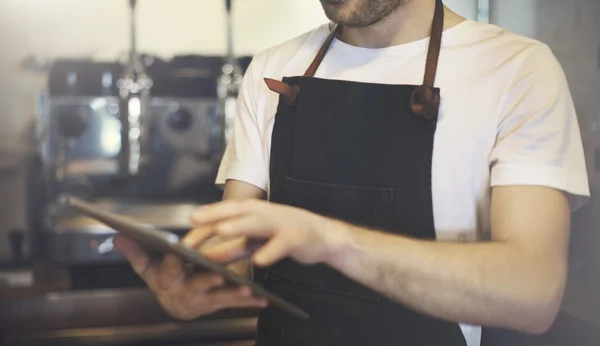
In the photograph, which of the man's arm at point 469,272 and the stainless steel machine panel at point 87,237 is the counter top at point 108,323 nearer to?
the stainless steel machine panel at point 87,237

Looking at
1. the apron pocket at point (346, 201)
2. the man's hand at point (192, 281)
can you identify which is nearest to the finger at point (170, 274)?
the man's hand at point (192, 281)

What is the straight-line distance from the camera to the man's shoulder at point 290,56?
982mm

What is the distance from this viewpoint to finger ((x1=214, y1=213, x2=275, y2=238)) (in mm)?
599

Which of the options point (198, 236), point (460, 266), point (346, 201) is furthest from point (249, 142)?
point (460, 266)

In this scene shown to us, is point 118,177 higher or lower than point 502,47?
lower

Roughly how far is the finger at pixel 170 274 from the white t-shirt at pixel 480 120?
239 millimetres

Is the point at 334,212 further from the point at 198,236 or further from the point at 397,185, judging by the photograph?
the point at 198,236

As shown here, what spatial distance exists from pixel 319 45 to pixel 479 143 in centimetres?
30

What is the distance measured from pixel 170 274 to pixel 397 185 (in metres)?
0.31

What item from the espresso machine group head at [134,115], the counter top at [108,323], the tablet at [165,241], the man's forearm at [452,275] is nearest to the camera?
the tablet at [165,241]

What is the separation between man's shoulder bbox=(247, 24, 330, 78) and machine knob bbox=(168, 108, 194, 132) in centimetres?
50

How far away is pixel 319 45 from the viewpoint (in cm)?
98

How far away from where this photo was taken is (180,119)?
1.49 m

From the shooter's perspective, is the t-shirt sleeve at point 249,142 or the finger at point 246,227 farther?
the t-shirt sleeve at point 249,142
